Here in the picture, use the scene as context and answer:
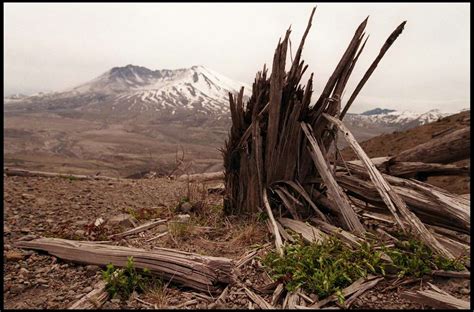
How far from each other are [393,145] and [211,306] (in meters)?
20.8

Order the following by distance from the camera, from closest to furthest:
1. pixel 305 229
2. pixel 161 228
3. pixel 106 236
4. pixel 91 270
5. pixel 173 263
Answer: pixel 173 263 → pixel 91 270 → pixel 305 229 → pixel 106 236 → pixel 161 228

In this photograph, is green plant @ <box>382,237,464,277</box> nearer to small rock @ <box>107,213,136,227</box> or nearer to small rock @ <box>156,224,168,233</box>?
small rock @ <box>156,224,168,233</box>

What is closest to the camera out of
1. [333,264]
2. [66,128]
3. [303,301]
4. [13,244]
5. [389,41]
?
[303,301]

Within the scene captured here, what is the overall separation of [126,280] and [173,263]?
1.34 feet

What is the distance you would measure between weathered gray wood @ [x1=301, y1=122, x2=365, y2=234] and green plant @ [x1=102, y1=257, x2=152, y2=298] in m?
2.04

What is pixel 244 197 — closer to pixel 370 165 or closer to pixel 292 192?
pixel 292 192

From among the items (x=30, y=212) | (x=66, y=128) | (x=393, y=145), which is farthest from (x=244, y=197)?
(x=66, y=128)

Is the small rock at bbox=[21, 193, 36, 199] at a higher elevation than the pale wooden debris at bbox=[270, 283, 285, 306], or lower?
higher

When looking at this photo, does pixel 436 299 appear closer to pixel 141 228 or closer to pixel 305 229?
pixel 305 229

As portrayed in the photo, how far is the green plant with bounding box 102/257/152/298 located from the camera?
9.37ft

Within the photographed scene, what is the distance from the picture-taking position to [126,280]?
2.94 metres

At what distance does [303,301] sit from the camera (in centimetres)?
263

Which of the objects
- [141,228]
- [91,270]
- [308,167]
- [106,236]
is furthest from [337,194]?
[106,236]

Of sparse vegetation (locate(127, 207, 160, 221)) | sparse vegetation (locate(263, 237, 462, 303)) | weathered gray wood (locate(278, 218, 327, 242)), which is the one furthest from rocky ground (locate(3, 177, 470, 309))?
weathered gray wood (locate(278, 218, 327, 242))
